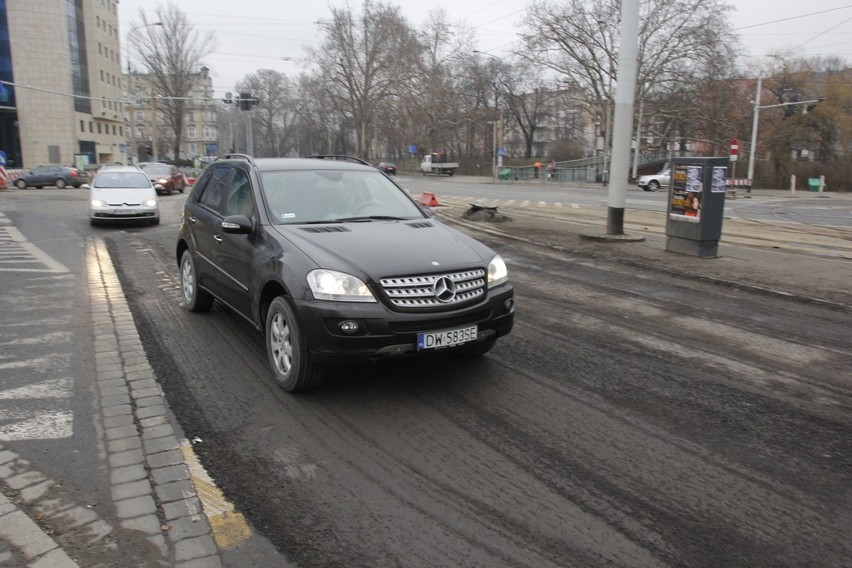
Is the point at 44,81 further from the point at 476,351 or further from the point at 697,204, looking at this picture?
the point at 476,351

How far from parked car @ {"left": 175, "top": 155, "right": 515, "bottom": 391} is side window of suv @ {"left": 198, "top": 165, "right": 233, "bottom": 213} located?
8 cm

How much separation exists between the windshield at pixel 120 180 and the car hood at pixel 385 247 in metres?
14.3

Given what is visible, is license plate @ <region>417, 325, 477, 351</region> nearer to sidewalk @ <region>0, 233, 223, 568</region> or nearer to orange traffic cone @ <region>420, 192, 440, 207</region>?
sidewalk @ <region>0, 233, 223, 568</region>

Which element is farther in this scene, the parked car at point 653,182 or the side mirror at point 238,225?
the parked car at point 653,182

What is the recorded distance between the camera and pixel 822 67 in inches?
2844

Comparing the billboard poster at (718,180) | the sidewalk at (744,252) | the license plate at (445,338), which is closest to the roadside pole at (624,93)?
the sidewalk at (744,252)

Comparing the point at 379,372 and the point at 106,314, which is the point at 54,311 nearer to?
the point at 106,314

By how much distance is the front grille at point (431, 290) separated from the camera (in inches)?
175

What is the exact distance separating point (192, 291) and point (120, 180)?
1243 centimetres

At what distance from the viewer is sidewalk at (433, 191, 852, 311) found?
29.7 ft

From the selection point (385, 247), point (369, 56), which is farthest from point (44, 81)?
point (385, 247)

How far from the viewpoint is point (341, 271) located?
4.49 metres

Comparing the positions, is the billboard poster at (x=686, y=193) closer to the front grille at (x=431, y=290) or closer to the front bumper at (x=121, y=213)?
the front grille at (x=431, y=290)

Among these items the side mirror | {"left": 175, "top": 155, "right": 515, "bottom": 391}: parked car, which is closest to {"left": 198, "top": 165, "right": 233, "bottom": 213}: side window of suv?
{"left": 175, "top": 155, "right": 515, "bottom": 391}: parked car
